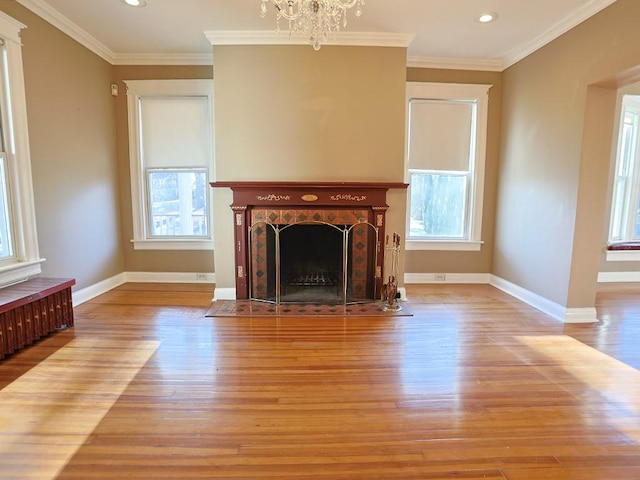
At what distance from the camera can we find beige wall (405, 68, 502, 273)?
4.49 metres

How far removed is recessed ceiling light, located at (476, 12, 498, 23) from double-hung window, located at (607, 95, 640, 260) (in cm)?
286

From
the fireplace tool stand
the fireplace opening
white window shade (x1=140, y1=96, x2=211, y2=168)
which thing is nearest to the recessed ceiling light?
the fireplace tool stand

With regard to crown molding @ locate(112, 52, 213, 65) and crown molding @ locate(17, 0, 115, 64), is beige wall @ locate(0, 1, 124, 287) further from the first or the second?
crown molding @ locate(112, 52, 213, 65)

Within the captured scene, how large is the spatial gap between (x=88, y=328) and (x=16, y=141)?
5.85 ft

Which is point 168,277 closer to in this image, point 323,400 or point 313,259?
point 313,259

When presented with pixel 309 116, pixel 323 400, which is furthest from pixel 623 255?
pixel 323 400

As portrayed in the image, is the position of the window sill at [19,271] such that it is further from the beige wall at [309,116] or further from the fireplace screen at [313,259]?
the fireplace screen at [313,259]

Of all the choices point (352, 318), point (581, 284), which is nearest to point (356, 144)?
point (352, 318)

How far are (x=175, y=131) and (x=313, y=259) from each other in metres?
2.50

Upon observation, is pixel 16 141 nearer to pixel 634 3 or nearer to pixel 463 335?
pixel 463 335

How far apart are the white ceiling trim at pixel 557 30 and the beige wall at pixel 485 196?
0.32 meters

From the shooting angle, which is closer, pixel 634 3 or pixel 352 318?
pixel 634 3

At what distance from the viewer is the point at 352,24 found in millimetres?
3467

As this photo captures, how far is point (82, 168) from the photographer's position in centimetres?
388
